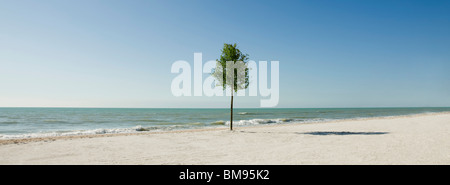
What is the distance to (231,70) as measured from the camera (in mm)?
21438

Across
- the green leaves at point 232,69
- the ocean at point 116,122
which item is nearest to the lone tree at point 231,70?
the green leaves at point 232,69

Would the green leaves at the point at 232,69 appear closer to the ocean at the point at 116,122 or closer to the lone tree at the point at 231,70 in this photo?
the lone tree at the point at 231,70

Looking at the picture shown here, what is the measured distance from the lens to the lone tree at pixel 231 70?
2139 cm

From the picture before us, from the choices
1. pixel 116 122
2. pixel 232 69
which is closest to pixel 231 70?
pixel 232 69

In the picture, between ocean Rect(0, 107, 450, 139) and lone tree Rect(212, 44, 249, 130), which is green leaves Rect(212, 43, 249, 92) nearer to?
lone tree Rect(212, 44, 249, 130)

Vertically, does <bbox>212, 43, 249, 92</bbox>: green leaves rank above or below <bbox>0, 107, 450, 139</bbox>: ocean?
above

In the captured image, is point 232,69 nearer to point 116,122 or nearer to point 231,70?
point 231,70

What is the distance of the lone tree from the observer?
21.4m

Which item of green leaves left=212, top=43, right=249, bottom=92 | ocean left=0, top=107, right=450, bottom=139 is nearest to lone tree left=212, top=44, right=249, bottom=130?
green leaves left=212, top=43, right=249, bottom=92

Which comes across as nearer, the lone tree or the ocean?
the lone tree
